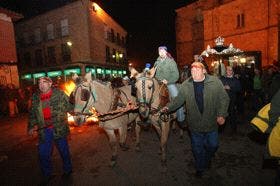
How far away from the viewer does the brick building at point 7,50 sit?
1753 cm

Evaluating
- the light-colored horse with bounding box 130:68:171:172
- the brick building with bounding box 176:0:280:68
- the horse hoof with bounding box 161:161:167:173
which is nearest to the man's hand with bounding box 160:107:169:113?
the light-colored horse with bounding box 130:68:171:172

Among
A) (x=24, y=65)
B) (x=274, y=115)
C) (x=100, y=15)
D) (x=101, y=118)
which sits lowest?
(x=101, y=118)

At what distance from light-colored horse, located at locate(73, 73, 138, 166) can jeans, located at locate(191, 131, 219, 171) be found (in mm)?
1940

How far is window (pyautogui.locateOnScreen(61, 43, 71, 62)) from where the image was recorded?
3003 centimetres

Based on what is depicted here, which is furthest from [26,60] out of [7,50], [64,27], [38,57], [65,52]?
[7,50]

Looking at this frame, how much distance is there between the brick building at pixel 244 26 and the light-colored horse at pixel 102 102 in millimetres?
18411

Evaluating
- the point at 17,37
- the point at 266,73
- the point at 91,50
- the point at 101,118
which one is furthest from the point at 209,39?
the point at 17,37

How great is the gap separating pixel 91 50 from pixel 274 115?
1102 inches

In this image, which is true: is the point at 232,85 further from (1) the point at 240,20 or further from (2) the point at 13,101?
(1) the point at 240,20

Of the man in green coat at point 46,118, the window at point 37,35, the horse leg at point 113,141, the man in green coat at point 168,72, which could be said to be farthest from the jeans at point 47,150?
the window at point 37,35

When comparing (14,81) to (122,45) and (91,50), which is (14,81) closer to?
(91,50)

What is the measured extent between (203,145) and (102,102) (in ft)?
8.11

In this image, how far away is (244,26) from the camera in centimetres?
2420

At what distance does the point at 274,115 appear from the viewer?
272 cm
